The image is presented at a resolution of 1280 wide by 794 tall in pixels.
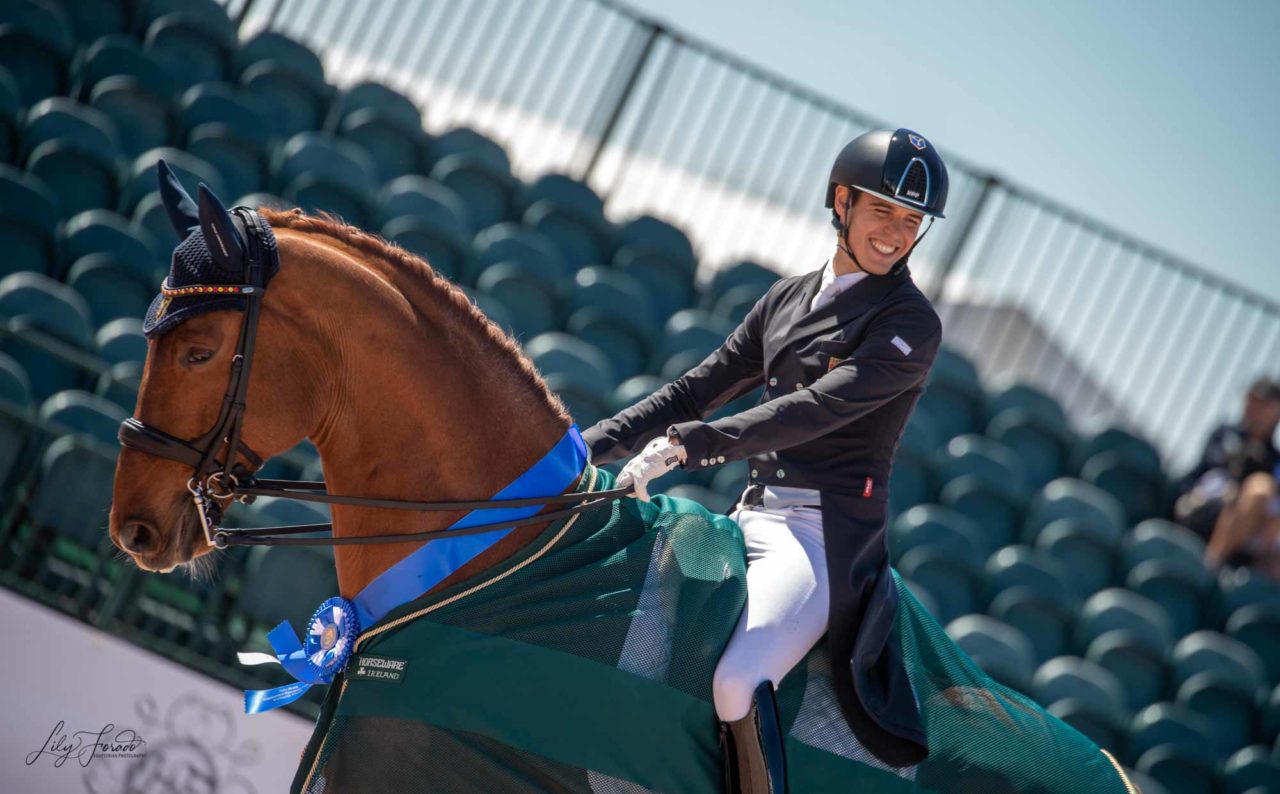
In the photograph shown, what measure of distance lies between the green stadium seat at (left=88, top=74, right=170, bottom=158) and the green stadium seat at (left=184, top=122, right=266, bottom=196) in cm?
22

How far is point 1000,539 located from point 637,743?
522 centimetres

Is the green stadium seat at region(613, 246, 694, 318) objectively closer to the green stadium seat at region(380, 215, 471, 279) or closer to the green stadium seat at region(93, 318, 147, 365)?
the green stadium seat at region(380, 215, 471, 279)

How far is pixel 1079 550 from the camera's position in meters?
7.05

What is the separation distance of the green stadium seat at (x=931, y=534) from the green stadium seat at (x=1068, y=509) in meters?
0.69

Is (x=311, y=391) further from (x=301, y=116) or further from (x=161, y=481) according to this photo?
(x=301, y=116)

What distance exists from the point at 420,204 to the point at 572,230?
3.93ft

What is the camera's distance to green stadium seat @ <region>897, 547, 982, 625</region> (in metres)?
6.29

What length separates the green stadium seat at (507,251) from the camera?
22.9ft

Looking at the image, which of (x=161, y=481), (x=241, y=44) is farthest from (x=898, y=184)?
(x=241, y=44)

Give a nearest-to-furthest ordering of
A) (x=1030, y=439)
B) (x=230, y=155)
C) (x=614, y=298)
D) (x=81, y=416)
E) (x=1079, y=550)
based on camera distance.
Answer: (x=81, y=416) → (x=230, y=155) → (x=1079, y=550) → (x=614, y=298) → (x=1030, y=439)

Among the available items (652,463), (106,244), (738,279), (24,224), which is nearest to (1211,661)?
(738,279)

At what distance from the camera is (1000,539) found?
7129 millimetres

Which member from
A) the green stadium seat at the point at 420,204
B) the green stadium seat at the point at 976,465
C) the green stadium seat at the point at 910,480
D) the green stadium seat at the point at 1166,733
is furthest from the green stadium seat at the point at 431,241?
the green stadium seat at the point at 1166,733

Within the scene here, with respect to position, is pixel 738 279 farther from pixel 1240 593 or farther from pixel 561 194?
pixel 1240 593
